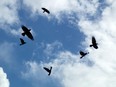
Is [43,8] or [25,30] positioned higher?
[43,8]

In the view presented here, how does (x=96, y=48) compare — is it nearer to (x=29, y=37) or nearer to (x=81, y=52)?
(x=81, y=52)

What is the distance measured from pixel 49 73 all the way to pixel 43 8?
11946mm

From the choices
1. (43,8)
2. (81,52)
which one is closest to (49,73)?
(81,52)

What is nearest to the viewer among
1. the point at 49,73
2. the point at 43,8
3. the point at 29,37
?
the point at 29,37

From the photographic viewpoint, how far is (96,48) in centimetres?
6272

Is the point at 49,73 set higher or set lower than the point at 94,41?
lower

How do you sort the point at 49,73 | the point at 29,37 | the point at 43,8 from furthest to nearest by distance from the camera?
the point at 43,8, the point at 49,73, the point at 29,37

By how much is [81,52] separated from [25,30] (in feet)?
37.7

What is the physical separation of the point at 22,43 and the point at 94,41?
11.5 m

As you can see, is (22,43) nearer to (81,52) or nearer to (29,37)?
(29,37)

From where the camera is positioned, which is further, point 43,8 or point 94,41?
point 43,8

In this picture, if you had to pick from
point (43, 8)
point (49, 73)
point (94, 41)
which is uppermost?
point (43, 8)

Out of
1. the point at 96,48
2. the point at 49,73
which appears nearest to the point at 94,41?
the point at 96,48

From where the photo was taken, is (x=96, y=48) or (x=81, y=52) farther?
(x=81, y=52)
